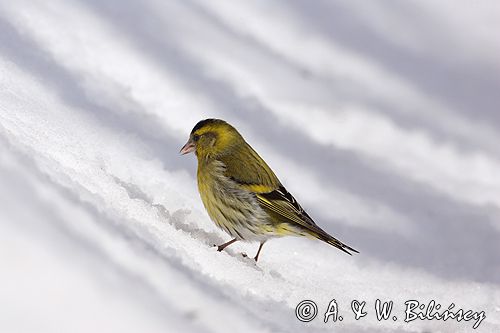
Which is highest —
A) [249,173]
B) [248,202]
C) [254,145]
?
[254,145]

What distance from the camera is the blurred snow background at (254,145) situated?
2.56 m

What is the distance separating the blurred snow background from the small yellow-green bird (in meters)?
0.15

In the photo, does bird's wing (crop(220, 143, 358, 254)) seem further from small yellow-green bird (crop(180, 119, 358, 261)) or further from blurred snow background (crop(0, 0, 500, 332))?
blurred snow background (crop(0, 0, 500, 332))

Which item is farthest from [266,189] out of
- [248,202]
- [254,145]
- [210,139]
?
[254,145]

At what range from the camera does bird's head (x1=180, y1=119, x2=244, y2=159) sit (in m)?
4.25

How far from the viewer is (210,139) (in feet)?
14.0

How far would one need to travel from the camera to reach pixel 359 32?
7.18 meters

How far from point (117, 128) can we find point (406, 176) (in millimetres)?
2048

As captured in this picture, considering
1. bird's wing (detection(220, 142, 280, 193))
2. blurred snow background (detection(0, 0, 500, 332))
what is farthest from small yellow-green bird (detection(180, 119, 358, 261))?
blurred snow background (detection(0, 0, 500, 332))

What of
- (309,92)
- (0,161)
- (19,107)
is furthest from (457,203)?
(0,161)

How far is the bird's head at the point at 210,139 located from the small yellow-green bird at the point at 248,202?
1.8 inches

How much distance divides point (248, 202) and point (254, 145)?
1505 millimetres

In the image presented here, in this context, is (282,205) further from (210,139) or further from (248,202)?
(210,139)

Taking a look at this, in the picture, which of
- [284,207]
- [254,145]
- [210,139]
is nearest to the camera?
[284,207]
